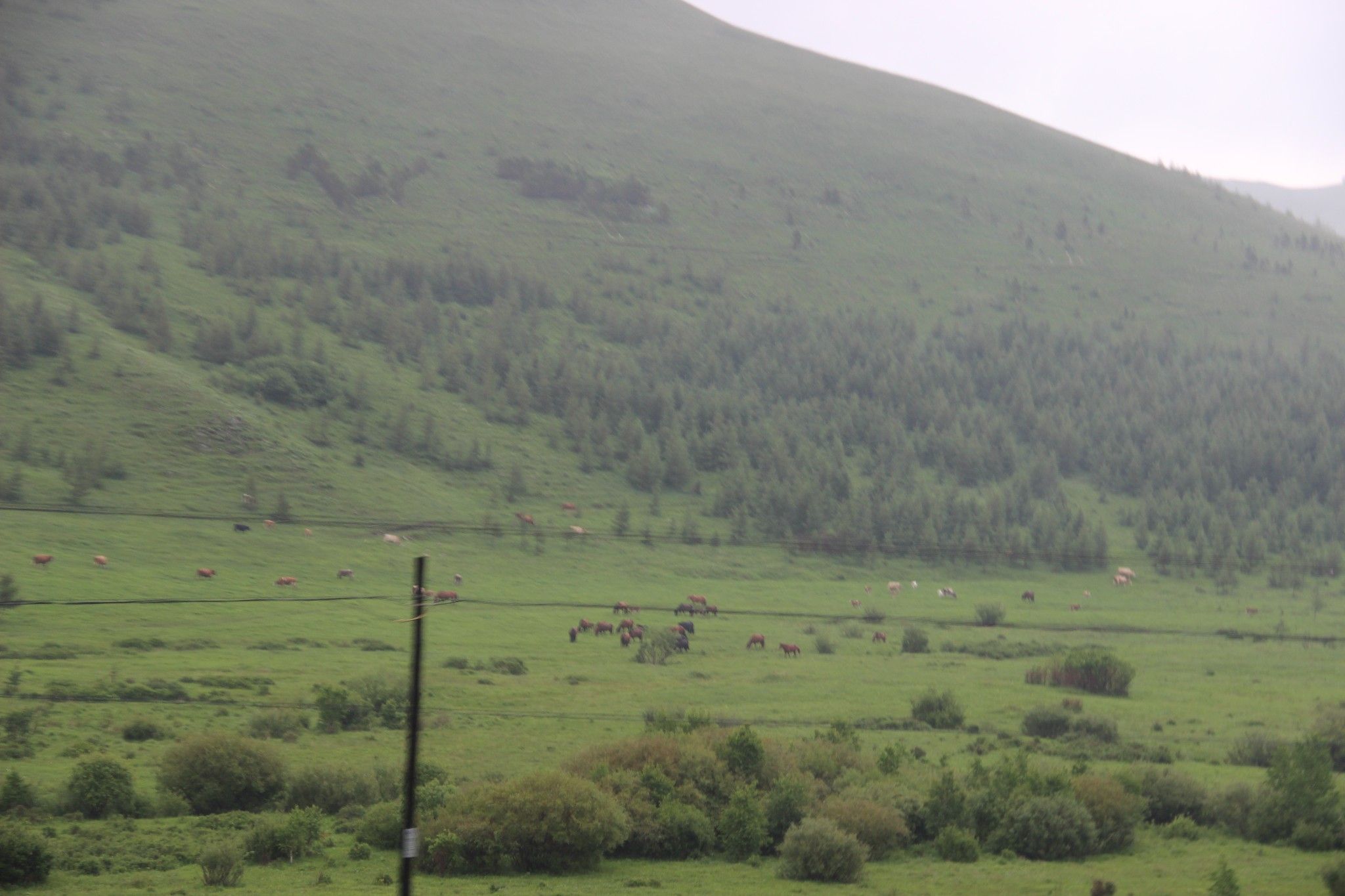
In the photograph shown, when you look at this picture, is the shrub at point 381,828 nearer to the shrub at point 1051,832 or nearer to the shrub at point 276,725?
the shrub at point 276,725

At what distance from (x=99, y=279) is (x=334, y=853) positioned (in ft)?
303

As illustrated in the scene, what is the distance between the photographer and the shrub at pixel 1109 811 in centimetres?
3095

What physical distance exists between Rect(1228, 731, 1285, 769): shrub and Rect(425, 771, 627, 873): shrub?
24.1 m

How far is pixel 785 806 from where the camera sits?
101 ft

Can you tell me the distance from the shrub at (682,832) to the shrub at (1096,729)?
18283 mm

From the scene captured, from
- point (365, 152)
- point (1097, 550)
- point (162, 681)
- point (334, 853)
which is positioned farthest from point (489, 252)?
point (334, 853)

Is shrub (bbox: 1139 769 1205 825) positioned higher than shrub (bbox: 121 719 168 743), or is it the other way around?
shrub (bbox: 121 719 168 743)

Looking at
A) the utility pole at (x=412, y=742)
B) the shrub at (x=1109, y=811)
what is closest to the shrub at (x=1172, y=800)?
the shrub at (x=1109, y=811)

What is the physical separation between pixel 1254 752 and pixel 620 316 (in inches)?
4094

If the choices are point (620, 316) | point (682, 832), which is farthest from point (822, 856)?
point (620, 316)

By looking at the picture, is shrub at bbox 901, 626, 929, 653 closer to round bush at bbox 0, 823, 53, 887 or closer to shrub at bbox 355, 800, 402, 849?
shrub at bbox 355, 800, 402, 849

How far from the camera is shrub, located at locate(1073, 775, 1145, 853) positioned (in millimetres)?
30953

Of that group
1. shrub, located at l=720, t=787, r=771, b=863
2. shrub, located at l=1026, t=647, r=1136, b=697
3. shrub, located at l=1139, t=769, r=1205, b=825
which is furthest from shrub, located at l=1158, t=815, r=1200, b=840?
shrub, located at l=1026, t=647, r=1136, b=697

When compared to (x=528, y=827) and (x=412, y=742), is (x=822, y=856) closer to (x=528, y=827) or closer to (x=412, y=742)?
(x=528, y=827)
